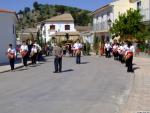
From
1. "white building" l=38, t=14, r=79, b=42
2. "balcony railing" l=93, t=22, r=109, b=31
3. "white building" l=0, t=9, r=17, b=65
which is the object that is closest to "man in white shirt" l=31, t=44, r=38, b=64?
"white building" l=0, t=9, r=17, b=65

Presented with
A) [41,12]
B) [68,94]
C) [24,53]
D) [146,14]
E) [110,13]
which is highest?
[41,12]

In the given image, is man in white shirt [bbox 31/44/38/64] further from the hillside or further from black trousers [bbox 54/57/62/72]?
the hillside

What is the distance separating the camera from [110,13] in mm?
61719

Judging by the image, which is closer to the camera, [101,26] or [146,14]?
[146,14]

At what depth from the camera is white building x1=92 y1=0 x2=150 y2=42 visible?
48.4m

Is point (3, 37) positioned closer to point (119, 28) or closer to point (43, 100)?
point (119, 28)

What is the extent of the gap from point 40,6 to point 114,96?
14391 cm

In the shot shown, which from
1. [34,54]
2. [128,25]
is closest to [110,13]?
Result: [128,25]

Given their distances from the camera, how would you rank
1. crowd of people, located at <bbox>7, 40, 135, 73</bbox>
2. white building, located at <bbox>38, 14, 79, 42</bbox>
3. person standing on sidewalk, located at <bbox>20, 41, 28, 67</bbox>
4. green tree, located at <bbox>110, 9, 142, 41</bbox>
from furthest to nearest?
white building, located at <bbox>38, 14, 79, 42</bbox> < green tree, located at <bbox>110, 9, 142, 41</bbox> < person standing on sidewalk, located at <bbox>20, 41, 28, 67</bbox> < crowd of people, located at <bbox>7, 40, 135, 73</bbox>

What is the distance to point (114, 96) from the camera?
14258 millimetres

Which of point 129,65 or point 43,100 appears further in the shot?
point 129,65

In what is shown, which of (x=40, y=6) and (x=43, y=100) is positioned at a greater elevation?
(x=40, y=6)

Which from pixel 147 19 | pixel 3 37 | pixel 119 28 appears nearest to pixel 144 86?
pixel 3 37

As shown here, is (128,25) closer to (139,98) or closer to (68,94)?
(68,94)
